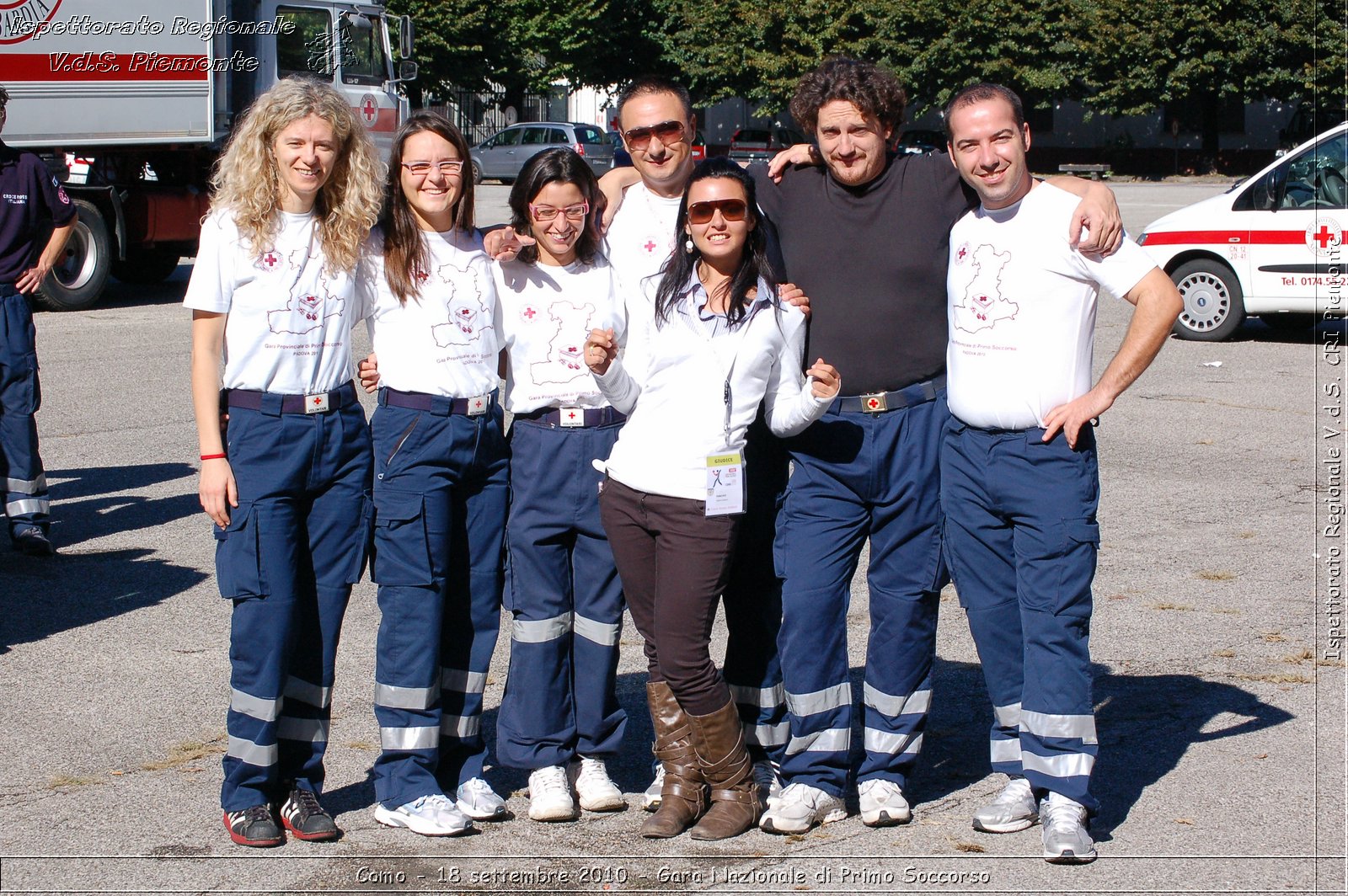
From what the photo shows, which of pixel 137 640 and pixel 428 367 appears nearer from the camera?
pixel 428 367

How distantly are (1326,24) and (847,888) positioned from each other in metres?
47.3

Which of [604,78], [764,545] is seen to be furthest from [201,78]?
[604,78]

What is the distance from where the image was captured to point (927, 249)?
412 centimetres

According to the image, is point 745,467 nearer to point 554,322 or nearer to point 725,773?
point 554,322

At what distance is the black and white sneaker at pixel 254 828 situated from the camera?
3.92 metres

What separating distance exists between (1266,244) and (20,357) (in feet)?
33.7

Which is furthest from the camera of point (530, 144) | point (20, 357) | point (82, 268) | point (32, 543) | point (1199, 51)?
point (1199, 51)

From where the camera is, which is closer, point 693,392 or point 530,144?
point 693,392

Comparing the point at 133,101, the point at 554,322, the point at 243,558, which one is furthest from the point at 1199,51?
the point at 243,558

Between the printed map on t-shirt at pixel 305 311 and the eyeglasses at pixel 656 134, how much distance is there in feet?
3.29

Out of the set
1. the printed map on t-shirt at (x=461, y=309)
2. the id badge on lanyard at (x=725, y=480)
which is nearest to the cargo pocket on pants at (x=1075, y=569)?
the id badge on lanyard at (x=725, y=480)

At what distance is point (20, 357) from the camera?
7246mm

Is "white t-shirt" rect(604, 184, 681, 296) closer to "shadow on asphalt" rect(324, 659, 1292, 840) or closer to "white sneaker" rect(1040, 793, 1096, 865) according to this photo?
"shadow on asphalt" rect(324, 659, 1292, 840)

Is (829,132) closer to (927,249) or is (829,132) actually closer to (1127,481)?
(927,249)
